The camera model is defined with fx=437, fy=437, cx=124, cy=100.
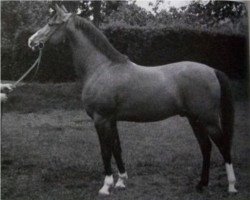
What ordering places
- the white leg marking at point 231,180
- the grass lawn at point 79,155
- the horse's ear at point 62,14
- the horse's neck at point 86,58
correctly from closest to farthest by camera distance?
the grass lawn at point 79,155
the horse's ear at point 62,14
the horse's neck at point 86,58
the white leg marking at point 231,180

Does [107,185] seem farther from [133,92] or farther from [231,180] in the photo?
[231,180]

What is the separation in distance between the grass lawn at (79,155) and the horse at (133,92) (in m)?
0.04

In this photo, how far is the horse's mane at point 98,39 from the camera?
6.33 ft

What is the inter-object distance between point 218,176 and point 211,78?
48 centimetres

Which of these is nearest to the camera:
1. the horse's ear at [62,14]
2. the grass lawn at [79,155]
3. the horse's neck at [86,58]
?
the grass lawn at [79,155]

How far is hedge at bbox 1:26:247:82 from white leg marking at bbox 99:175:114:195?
→ 0.48 metres

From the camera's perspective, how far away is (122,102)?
1.98 metres

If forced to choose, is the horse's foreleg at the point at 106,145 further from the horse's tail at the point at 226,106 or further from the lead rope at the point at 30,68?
the horse's tail at the point at 226,106

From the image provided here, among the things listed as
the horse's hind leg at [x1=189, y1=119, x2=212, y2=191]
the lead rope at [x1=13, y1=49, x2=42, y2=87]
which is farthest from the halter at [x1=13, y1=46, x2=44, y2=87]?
the horse's hind leg at [x1=189, y1=119, x2=212, y2=191]

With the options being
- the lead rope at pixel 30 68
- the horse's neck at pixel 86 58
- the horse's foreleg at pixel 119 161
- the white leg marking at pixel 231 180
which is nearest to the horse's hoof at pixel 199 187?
the white leg marking at pixel 231 180

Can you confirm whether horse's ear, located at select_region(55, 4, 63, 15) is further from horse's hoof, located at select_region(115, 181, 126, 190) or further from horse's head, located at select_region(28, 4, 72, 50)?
horse's hoof, located at select_region(115, 181, 126, 190)

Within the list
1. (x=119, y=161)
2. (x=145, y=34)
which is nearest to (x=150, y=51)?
(x=145, y=34)

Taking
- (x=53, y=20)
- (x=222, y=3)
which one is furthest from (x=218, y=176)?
(x=53, y=20)

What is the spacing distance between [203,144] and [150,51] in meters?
0.51
